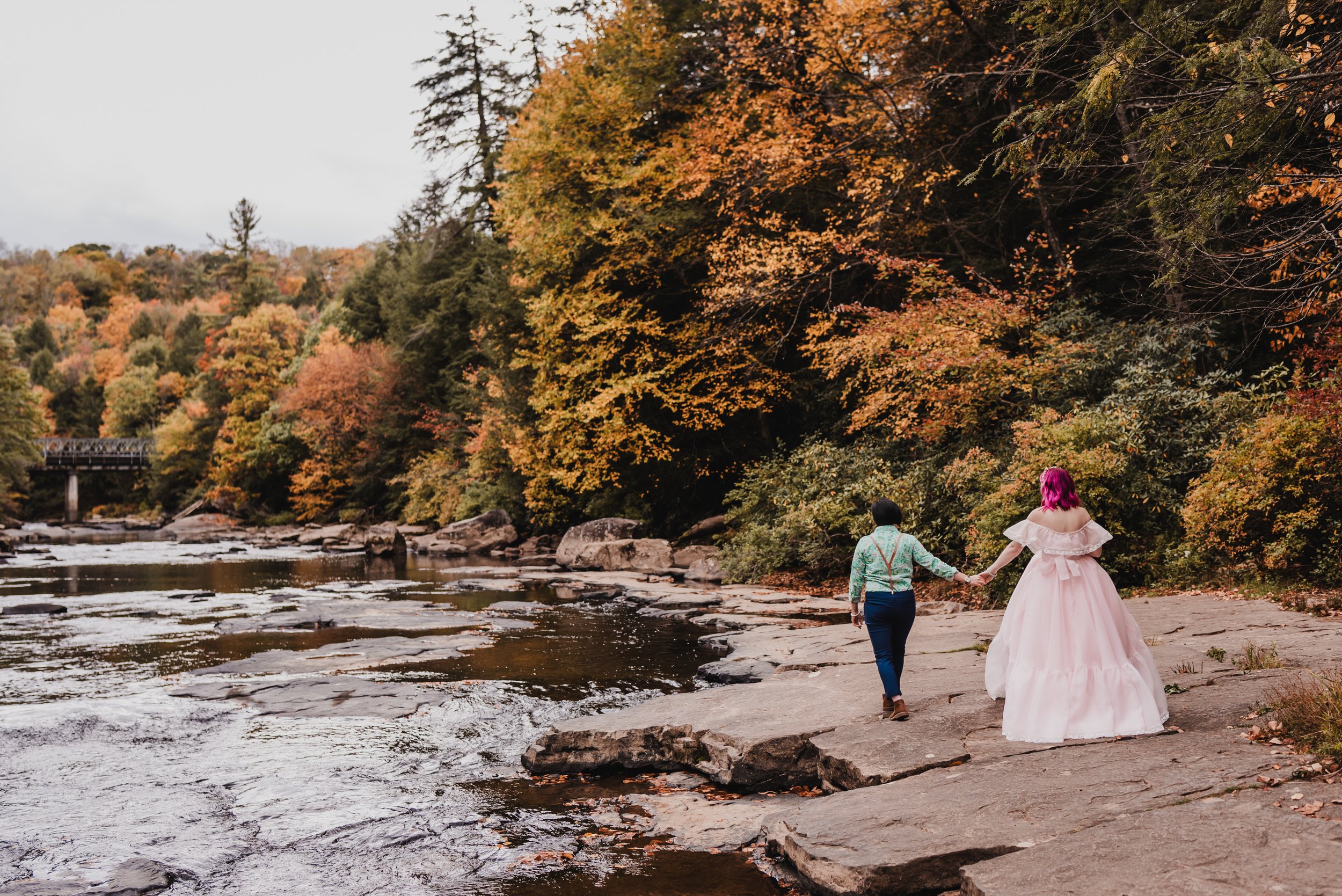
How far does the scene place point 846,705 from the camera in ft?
24.0

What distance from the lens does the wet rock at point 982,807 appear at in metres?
4.33

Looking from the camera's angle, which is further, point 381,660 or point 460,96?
point 460,96

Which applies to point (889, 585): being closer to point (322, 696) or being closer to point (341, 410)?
point (322, 696)

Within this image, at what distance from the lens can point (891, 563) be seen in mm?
6969

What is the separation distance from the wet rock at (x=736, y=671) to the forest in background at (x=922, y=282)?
14.2 ft

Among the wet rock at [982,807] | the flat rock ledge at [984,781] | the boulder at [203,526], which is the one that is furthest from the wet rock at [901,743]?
the boulder at [203,526]

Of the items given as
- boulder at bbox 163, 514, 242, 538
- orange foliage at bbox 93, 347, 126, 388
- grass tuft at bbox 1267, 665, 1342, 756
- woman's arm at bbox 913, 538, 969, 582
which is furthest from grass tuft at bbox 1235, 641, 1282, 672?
orange foliage at bbox 93, 347, 126, 388

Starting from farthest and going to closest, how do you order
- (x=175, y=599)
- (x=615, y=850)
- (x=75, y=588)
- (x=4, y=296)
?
(x=4, y=296) → (x=75, y=588) → (x=175, y=599) → (x=615, y=850)

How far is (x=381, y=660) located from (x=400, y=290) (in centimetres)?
3579

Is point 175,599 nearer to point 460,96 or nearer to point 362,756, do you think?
point 362,756

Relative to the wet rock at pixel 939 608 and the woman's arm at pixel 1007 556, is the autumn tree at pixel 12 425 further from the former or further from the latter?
the woman's arm at pixel 1007 556

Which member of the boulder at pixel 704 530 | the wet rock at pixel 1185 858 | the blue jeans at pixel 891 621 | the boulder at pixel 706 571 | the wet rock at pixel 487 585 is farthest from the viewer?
the boulder at pixel 704 530

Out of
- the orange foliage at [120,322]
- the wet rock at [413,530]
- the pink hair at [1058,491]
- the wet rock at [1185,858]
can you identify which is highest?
the orange foliage at [120,322]

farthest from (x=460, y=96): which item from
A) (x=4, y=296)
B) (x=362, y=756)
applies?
(x=4, y=296)
